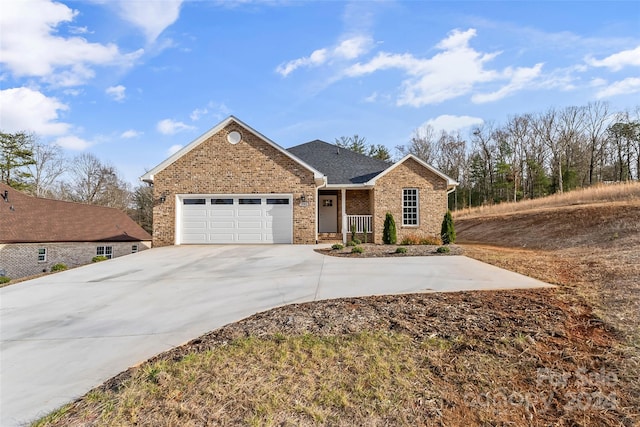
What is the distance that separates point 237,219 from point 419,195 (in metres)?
8.52

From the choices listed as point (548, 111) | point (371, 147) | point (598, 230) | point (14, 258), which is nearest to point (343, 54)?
point (598, 230)

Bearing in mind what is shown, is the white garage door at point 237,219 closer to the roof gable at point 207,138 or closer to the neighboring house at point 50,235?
the roof gable at point 207,138

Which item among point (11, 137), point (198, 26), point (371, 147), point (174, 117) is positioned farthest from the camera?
point (371, 147)

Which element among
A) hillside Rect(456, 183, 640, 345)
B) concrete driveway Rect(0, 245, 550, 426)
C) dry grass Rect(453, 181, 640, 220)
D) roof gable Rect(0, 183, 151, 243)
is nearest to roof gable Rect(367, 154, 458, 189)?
hillside Rect(456, 183, 640, 345)

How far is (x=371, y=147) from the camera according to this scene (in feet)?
121

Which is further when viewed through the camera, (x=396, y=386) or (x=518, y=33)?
(x=518, y=33)

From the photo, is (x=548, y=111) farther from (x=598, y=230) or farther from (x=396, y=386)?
(x=396, y=386)

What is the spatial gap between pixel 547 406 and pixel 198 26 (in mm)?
11046

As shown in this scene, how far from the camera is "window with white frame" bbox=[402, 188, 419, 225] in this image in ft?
50.5

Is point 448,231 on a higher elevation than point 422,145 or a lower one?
lower

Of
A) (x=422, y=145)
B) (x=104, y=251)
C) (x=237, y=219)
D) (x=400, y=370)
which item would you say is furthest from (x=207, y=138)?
(x=422, y=145)

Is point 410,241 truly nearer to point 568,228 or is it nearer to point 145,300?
point 568,228

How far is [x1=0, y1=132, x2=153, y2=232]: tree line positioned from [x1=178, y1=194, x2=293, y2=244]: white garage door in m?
26.2

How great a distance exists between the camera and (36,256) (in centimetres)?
2128
